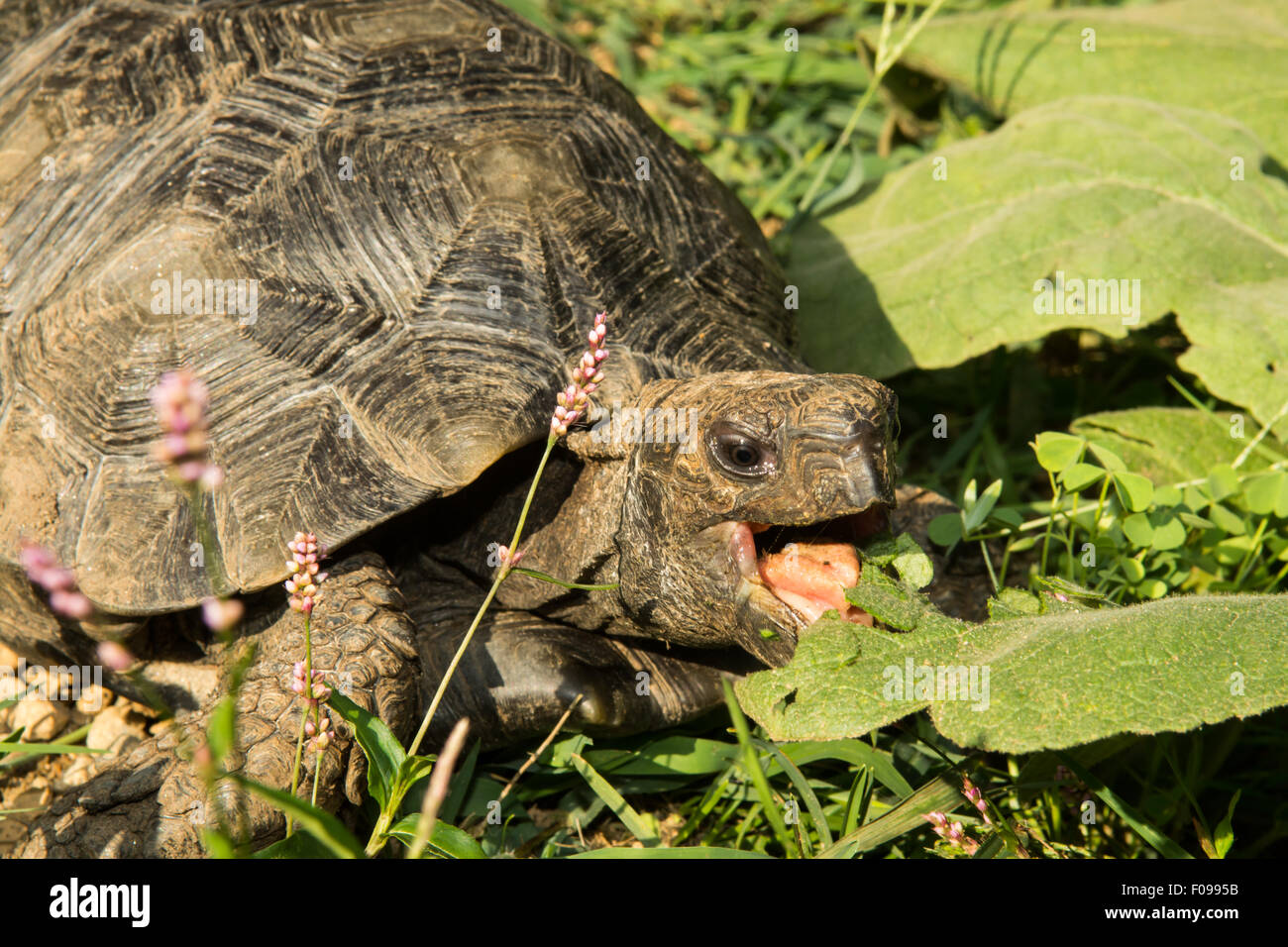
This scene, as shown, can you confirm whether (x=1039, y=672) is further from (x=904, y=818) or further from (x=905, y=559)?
(x=904, y=818)

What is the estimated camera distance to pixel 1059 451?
3.42m

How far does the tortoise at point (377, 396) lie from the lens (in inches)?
113

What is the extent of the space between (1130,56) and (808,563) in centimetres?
382

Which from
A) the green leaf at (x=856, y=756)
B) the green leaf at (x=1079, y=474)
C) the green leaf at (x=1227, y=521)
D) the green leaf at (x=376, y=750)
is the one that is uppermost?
the green leaf at (x=1079, y=474)

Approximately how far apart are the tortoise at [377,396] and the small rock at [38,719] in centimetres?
15

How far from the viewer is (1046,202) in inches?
178

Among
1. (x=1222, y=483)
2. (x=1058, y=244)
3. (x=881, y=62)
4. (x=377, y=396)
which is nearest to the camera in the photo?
(x=377, y=396)

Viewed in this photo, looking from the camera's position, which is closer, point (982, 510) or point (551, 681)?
point (551, 681)

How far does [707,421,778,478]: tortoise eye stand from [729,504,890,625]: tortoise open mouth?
0.16 meters

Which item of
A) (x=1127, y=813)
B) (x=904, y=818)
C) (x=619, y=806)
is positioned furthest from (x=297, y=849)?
(x=1127, y=813)

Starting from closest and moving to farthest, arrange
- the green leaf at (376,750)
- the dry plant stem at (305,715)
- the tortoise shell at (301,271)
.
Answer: the dry plant stem at (305,715) < the green leaf at (376,750) < the tortoise shell at (301,271)

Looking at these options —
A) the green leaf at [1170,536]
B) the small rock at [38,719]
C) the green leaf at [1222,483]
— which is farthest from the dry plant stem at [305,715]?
the green leaf at [1222,483]

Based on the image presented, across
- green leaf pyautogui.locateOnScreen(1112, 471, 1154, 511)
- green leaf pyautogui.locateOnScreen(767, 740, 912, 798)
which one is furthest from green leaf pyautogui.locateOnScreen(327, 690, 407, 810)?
green leaf pyautogui.locateOnScreen(1112, 471, 1154, 511)

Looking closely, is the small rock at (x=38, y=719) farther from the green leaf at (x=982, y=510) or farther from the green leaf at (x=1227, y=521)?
the green leaf at (x=1227, y=521)
